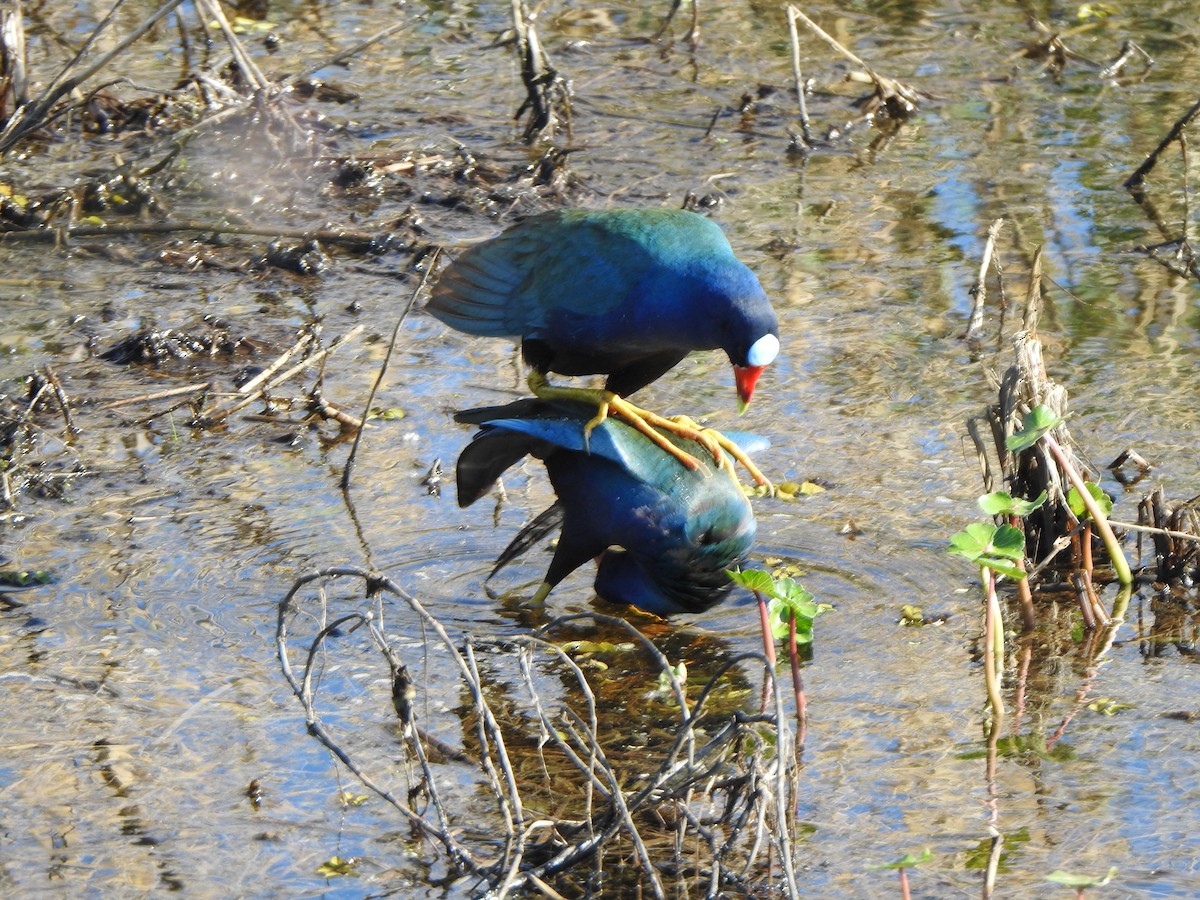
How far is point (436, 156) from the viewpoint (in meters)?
7.52

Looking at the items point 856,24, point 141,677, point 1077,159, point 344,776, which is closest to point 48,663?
point 141,677

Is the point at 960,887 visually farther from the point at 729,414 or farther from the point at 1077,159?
the point at 1077,159

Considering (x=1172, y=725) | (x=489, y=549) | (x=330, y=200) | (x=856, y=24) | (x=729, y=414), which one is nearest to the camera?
(x=1172, y=725)

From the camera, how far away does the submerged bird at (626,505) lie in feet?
13.2

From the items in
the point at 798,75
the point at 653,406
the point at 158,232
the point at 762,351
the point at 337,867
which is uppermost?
the point at 762,351

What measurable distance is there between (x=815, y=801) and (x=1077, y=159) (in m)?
4.91

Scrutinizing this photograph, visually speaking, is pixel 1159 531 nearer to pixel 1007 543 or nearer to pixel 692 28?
pixel 1007 543

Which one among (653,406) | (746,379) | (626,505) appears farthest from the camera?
(653,406)

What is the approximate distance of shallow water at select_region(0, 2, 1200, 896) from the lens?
336 cm

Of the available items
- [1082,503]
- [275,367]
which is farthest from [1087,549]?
[275,367]

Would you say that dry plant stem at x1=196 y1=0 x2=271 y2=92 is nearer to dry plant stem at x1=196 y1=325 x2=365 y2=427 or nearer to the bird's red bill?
dry plant stem at x1=196 y1=325 x2=365 y2=427

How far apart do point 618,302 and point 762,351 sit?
0.38m

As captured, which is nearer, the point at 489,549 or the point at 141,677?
Answer: the point at 141,677

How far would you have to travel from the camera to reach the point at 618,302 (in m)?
4.30
